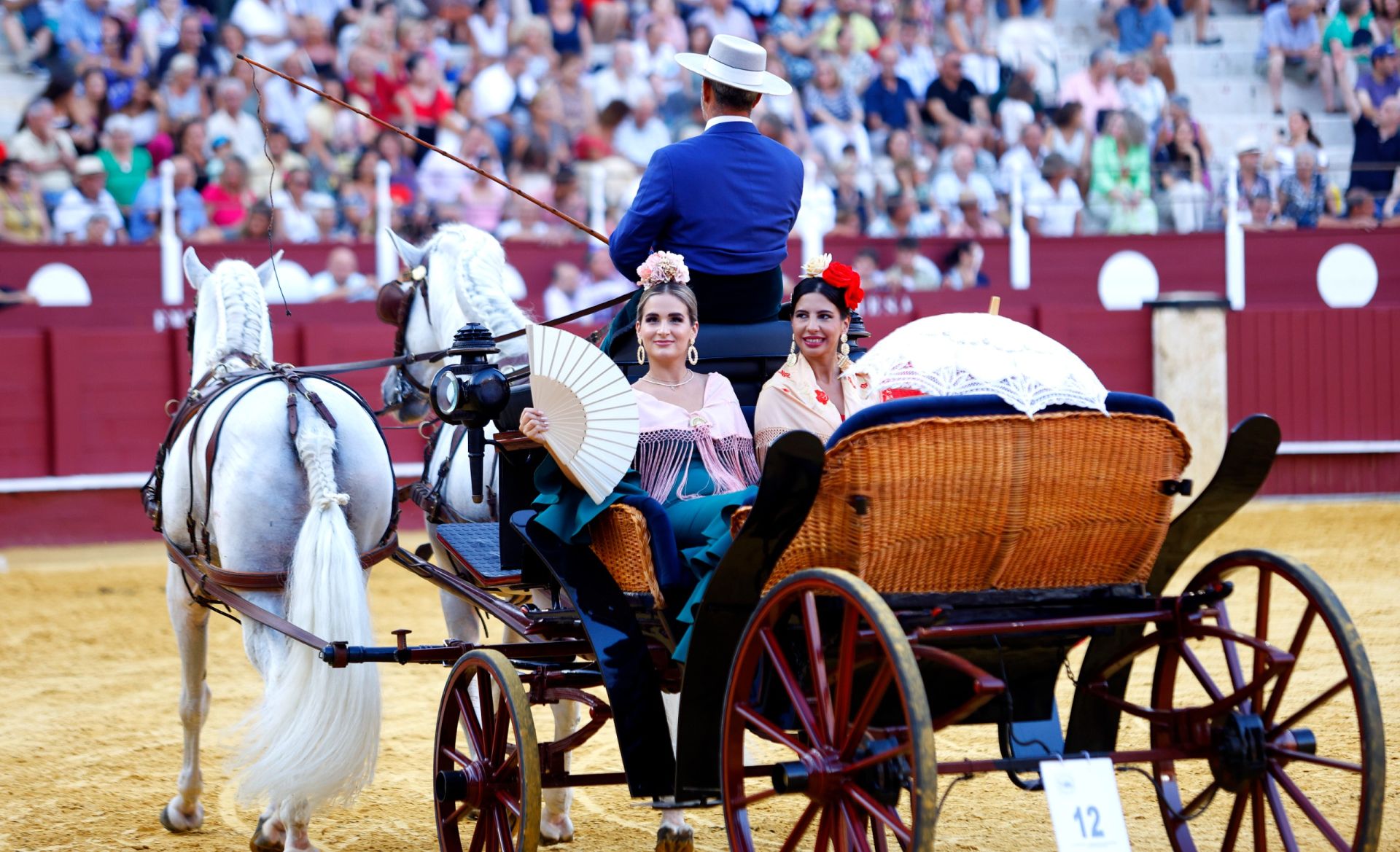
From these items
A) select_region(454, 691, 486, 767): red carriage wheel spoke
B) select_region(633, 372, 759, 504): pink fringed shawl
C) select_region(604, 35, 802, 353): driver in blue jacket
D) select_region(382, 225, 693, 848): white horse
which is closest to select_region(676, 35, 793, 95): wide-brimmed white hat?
select_region(604, 35, 802, 353): driver in blue jacket

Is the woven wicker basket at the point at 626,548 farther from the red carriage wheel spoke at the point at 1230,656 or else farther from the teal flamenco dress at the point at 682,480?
the red carriage wheel spoke at the point at 1230,656

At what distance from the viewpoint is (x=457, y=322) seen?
5707mm

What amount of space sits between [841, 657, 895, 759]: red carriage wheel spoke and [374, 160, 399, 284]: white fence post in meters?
8.94

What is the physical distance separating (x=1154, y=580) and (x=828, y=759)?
1.11 meters

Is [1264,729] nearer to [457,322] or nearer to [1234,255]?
[457,322]

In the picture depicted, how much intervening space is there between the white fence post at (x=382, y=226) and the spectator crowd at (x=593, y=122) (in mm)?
84

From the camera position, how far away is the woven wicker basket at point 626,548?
3.61 m

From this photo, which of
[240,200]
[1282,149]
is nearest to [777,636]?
[240,200]

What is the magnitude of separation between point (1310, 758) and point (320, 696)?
253 cm

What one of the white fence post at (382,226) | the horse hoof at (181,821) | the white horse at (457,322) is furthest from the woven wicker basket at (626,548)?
the white fence post at (382,226)

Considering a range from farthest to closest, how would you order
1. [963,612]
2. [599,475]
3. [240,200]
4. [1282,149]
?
[1282,149], [240,200], [599,475], [963,612]

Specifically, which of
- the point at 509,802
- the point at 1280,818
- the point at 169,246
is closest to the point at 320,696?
the point at 509,802

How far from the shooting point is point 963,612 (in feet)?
10.8

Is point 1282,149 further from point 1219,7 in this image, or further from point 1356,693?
point 1356,693
